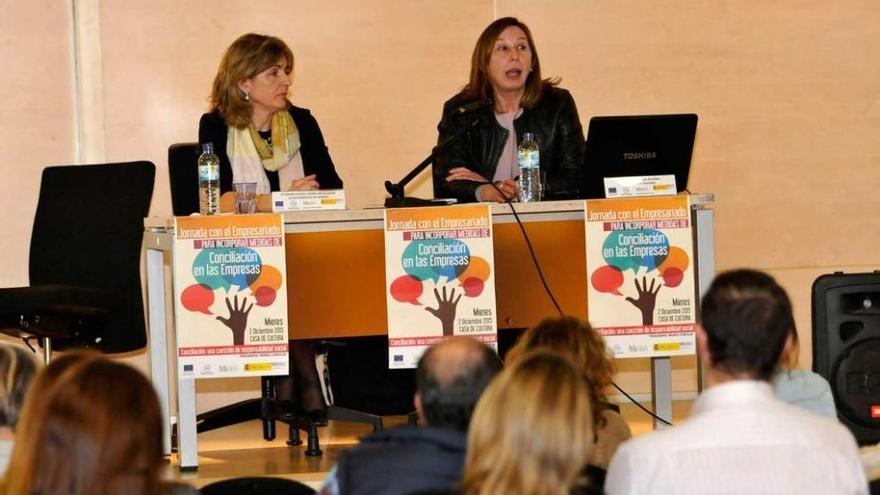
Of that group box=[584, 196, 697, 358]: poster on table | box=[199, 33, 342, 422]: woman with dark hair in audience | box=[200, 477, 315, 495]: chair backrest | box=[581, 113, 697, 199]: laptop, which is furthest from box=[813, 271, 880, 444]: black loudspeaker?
box=[200, 477, 315, 495]: chair backrest

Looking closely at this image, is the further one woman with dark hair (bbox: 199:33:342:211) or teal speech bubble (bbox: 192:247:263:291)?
woman with dark hair (bbox: 199:33:342:211)

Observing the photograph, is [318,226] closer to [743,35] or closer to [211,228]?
[211,228]

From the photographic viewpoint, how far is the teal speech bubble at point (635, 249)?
4188 millimetres

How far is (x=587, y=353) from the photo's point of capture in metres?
2.81

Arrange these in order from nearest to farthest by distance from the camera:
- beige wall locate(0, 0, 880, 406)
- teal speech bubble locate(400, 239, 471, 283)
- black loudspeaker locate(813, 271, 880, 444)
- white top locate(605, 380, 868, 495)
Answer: white top locate(605, 380, 868, 495) → black loudspeaker locate(813, 271, 880, 444) → teal speech bubble locate(400, 239, 471, 283) → beige wall locate(0, 0, 880, 406)

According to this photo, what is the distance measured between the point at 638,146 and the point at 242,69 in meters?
1.64

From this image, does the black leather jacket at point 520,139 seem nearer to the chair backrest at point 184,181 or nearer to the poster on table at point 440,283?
the poster on table at point 440,283

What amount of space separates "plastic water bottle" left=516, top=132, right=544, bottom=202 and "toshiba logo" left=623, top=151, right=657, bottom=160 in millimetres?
400

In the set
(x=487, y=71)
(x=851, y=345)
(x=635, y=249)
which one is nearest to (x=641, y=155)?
(x=635, y=249)

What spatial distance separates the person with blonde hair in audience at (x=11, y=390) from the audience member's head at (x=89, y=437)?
437mm

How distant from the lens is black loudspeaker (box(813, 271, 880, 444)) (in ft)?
13.3

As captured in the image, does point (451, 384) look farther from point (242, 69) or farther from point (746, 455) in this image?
point (242, 69)

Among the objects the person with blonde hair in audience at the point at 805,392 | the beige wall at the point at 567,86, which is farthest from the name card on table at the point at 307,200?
the beige wall at the point at 567,86

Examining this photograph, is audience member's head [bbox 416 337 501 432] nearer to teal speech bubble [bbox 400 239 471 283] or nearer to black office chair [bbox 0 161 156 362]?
teal speech bubble [bbox 400 239 471 283]
